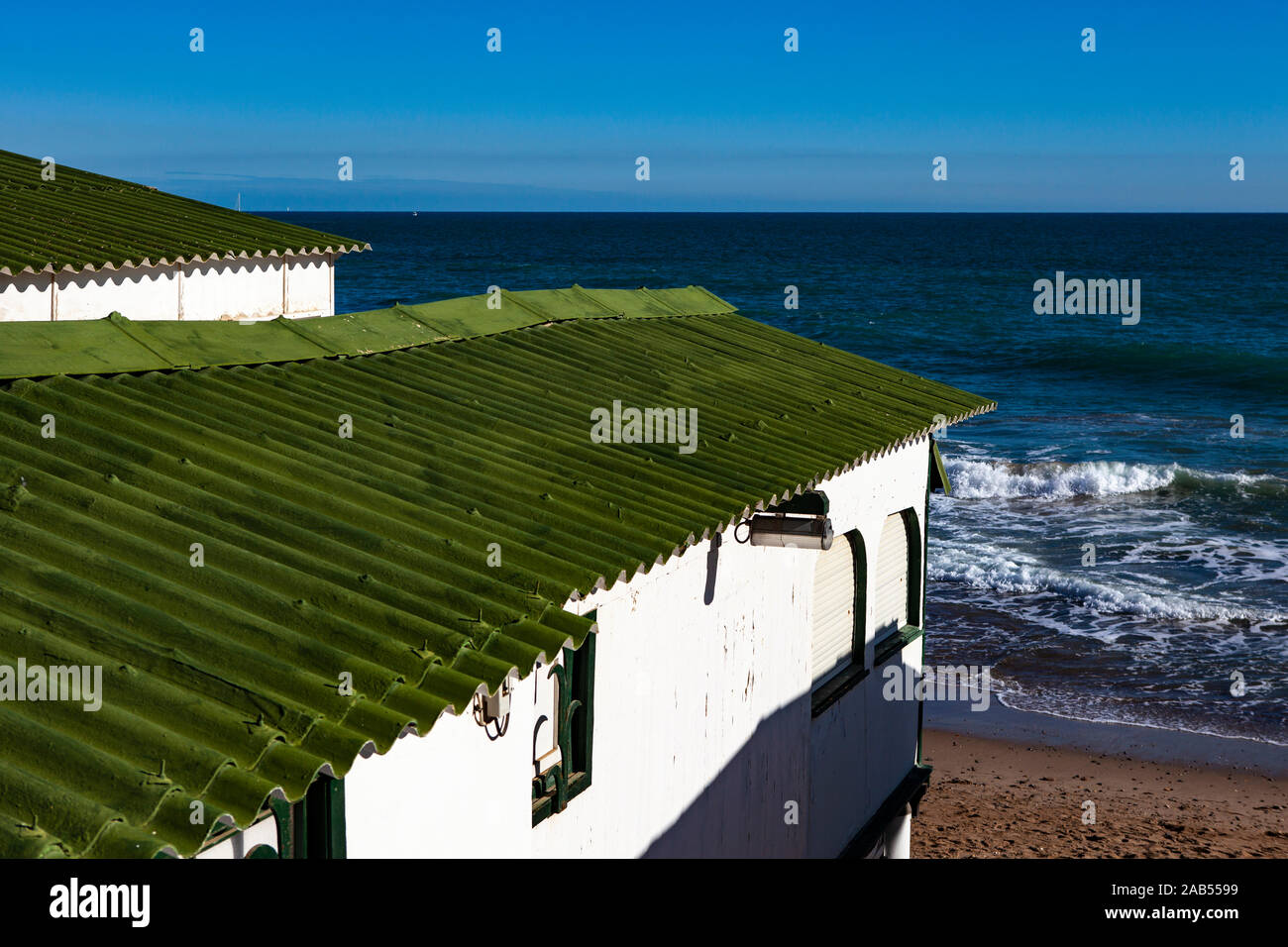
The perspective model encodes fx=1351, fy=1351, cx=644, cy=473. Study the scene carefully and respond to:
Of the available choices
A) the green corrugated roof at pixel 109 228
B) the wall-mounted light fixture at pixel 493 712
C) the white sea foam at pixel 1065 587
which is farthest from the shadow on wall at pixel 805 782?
the white sea foam at pixel 1065 587

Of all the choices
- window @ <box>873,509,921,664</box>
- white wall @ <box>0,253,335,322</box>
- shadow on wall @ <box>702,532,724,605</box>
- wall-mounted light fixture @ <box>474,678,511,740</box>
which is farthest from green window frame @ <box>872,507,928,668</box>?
white wall @ <box>0,253,335,322</box>

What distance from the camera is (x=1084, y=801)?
14531mm

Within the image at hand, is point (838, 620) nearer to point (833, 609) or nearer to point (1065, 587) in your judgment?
point (833, 609)

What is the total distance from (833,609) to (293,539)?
19.7ft

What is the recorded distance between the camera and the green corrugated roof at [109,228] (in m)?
10.8

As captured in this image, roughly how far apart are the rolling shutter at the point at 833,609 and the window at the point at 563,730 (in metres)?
3.56

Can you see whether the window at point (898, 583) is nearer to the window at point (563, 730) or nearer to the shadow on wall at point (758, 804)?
the shadow on wall at point (758, 804)

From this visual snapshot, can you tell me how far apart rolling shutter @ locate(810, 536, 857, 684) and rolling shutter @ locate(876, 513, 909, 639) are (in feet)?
1.96

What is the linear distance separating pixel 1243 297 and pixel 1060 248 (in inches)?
1952

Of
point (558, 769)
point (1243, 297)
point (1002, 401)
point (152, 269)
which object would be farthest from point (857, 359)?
point (1243, 297)

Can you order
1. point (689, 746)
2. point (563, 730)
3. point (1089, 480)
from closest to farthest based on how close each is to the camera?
1. point (563, 730)
2. point (689, 746)
3. point (1089, 480)

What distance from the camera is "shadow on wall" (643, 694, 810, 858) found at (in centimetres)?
786

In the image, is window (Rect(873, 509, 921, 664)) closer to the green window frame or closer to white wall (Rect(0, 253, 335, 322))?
the green window frame

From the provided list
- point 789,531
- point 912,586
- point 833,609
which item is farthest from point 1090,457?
point 789,531
